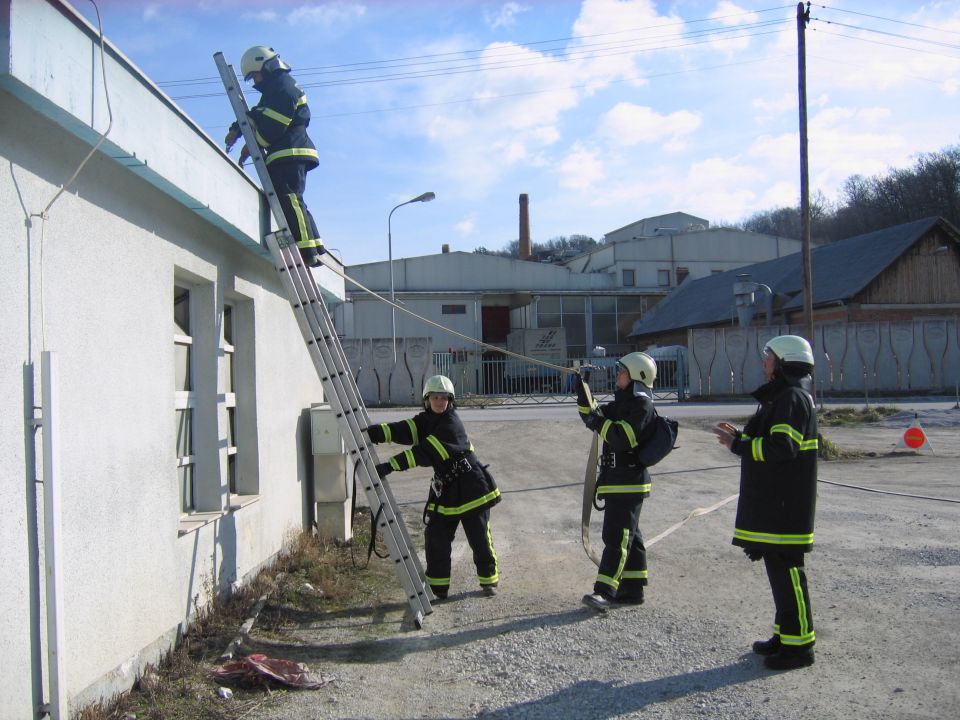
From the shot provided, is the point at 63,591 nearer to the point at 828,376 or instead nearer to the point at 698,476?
the point at 698,476

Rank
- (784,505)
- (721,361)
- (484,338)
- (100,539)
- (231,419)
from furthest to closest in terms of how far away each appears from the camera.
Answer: (484,338)
(721,361)
(231,419)
(784,505)
(100,539)

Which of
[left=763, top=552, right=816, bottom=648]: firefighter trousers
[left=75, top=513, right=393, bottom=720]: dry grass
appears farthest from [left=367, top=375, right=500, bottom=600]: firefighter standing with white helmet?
[left=763, top=552, right=816, bottom=648]: firefighter trousers

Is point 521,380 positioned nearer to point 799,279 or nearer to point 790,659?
point 799,279

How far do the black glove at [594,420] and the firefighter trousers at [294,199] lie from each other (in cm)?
246

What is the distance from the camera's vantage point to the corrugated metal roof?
3256cm

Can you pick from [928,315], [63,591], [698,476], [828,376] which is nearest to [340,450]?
[63,591]

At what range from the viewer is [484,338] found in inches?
1930

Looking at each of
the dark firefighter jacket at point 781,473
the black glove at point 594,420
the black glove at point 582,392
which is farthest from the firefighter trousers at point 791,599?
the black glove at point 582,392

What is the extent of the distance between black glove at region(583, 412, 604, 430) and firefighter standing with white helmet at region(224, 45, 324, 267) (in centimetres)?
247

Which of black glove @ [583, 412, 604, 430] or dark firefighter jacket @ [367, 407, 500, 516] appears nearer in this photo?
black glove @ [583, 412, 604, 430]

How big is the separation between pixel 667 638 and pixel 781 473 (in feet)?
4.38

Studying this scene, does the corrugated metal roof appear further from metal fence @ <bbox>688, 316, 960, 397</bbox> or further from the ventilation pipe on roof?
metal fence @ <bbox>688, 316, 960, 397</bbox>

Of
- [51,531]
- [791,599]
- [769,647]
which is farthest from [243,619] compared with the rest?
[791,599]

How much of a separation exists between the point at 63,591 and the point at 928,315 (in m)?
35.8
